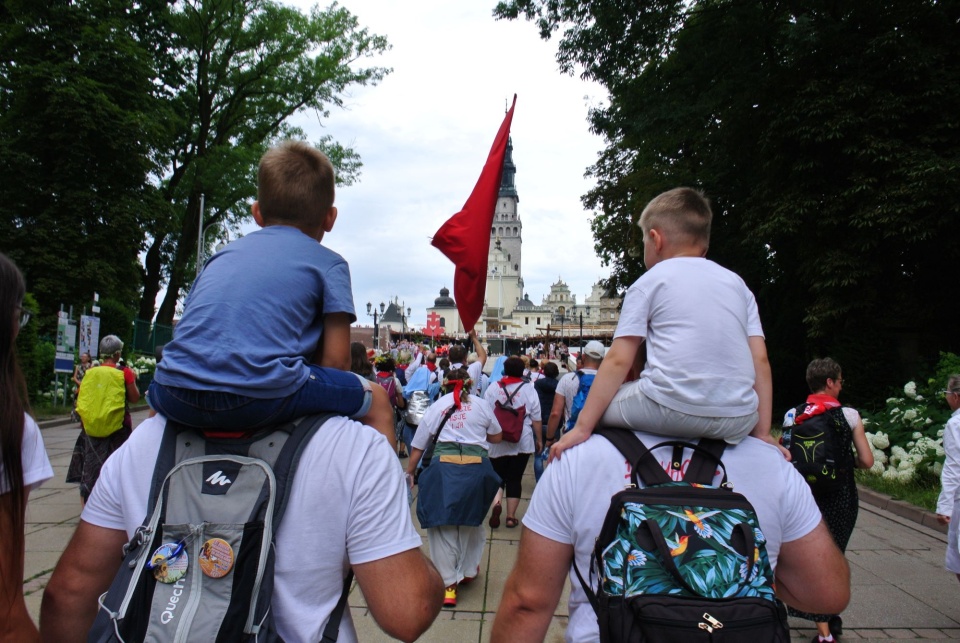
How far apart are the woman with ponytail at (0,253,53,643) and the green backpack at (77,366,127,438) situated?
5.84 m

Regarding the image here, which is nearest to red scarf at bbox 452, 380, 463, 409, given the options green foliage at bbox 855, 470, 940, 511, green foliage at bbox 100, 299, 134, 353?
green foliage at bbox 855, 470, 940, 511

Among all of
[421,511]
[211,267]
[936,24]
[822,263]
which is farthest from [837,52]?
[211,267]

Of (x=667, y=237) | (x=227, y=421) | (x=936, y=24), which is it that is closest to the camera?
(x=227, y=421)

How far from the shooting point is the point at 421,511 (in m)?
5.51

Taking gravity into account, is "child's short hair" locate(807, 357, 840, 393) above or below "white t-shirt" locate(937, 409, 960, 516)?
above

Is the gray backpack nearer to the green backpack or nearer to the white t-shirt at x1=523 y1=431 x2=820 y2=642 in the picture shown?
the white t-shirt at x1=523 y1=431 x2=820 y2=642

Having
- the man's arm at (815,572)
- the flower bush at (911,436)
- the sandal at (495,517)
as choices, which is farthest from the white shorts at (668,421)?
the flower bush at (911,436)

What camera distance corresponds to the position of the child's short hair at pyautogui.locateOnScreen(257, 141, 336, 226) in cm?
187

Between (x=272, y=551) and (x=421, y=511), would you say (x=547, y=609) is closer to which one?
(x=272, y=551)

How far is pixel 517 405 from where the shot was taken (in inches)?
309

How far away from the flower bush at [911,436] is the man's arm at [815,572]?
8623 mm

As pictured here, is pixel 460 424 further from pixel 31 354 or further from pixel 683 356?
pixel 31 354

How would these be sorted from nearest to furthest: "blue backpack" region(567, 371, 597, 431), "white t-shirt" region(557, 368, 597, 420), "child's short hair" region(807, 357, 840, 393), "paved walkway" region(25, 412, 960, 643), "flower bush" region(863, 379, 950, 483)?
1. "paved walkway" region(25, 412, 960, 643)
2. "child's short hair" region(807, 357, 840, 393)
3. "blue backpack" region(567, 371, 597, 431)
4. "white t-shirt" region(557, 368, 597, 420)
5. "flower bush" region(863, 379, 950, 483)

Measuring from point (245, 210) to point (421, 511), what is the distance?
27944mm
